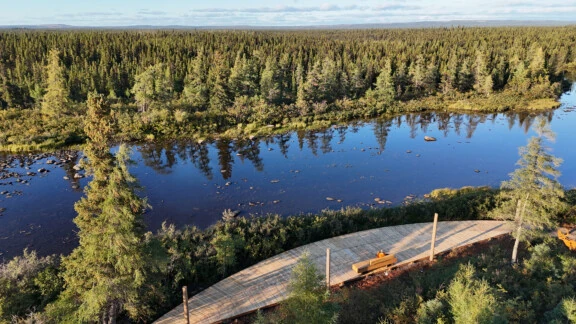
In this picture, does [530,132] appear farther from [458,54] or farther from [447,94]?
[458,54]

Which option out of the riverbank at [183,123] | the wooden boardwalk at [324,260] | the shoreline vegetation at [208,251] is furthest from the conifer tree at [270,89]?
the wooden boardwalk at [324,260]

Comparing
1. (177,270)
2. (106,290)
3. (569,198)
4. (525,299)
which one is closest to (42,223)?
(177,270)

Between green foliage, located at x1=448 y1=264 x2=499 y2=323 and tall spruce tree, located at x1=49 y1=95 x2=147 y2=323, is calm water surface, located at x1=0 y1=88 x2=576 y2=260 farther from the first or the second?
green foliage, located at x1=448 y1=264 x2=499 y2=323

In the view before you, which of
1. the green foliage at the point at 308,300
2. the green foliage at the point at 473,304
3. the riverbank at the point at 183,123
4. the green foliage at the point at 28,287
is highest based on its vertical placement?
the green foliage at the point at 308,300

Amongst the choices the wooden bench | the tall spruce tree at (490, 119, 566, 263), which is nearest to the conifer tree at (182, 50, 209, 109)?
the wooden bench

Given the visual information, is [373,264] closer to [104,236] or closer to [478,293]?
[478,293]

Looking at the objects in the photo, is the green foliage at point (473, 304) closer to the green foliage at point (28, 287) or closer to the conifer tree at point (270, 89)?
the green foliage at point (28, 287)

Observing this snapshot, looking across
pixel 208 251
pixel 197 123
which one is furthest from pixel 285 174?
pixel 197 123
